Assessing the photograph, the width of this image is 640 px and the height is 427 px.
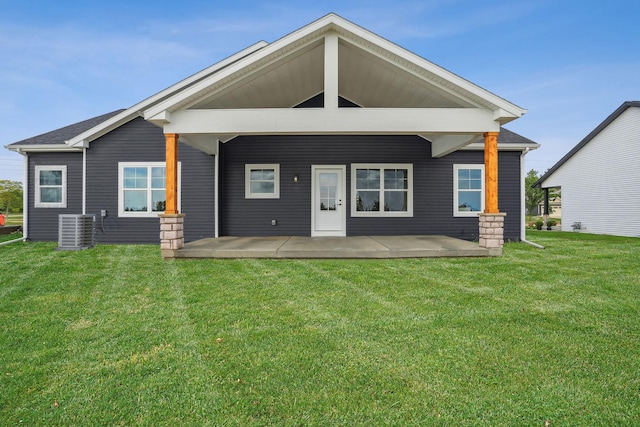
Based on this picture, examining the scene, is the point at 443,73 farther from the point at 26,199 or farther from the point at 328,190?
the point at 26,199

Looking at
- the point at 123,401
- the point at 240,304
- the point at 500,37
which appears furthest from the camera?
the point at 500,37

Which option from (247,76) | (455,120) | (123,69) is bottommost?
(455,120)

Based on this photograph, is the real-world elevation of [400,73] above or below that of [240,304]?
above

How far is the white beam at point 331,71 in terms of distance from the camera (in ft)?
21.6

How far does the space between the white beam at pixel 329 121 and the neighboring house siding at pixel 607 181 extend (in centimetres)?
1171

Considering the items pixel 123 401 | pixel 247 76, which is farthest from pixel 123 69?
pixel 123 401

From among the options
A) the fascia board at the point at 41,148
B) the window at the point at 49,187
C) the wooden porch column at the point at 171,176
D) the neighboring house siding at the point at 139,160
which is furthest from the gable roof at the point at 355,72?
the window at the point at 49,187

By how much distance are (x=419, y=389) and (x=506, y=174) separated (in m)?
9.55

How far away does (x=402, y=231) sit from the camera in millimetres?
9914

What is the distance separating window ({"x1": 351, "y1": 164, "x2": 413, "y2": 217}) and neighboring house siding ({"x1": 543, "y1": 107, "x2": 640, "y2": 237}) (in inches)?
428

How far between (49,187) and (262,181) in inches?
250

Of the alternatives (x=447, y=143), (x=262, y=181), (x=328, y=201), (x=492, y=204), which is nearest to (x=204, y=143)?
(x=262, y=181)

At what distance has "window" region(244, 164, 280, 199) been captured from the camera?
9836mm

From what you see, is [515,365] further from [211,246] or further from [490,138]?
[211,246]
